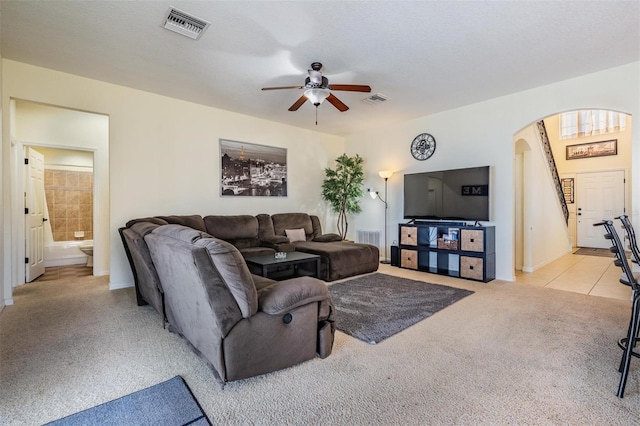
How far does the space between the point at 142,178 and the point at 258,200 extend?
195 cm

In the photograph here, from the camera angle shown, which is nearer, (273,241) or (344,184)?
(273,241)

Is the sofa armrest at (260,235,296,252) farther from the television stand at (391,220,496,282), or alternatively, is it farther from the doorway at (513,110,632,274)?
the doorway at (513,110,632,274)

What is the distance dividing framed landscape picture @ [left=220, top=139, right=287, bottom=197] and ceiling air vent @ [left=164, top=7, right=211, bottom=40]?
2.45 m

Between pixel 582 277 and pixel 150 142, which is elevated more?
pixel 150 142

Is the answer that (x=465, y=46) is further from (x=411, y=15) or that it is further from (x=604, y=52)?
(x=604, y=52)

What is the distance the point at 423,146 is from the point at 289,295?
15.1 ft

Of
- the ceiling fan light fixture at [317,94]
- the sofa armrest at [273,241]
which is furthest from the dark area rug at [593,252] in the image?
the ceiling fan light fixture at [317,94]

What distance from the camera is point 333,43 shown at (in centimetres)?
307

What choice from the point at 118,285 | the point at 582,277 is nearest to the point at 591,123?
the point at 582,277

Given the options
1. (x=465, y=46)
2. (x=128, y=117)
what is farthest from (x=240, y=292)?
(x=128, y=117)

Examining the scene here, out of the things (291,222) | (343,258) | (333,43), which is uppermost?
(333,43)

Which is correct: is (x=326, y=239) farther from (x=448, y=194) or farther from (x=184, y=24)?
(x=184, y=24)

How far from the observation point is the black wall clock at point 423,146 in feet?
18.2

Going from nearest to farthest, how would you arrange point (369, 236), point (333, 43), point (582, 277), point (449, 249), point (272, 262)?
point (333, 43), point (272, 262), point (582, 277), point (449, 249), point (369, 236)
